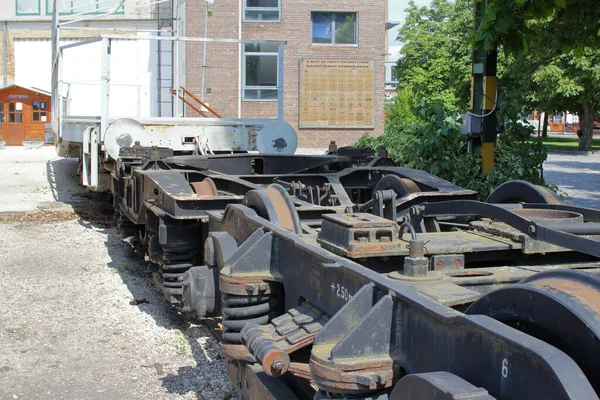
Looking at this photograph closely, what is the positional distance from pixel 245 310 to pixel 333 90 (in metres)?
26.4

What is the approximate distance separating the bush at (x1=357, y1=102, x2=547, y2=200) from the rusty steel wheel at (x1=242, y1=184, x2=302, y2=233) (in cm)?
473

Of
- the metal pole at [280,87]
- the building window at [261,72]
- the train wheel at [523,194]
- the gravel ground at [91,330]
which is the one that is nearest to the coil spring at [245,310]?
the gravel ground at [91,330]

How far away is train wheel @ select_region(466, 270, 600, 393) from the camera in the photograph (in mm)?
2062

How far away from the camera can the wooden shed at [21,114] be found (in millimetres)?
35094

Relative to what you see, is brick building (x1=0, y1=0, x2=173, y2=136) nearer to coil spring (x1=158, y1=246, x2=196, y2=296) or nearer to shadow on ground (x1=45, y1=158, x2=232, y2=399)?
shadow on ground (x1=45, y1=158, x2=232, y2=399)

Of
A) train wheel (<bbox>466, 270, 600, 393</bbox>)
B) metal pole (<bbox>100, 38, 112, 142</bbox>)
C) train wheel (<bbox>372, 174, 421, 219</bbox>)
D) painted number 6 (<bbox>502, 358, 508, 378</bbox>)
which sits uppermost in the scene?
metal pole (<bbox>100, 38, 112, 142</bbox>)

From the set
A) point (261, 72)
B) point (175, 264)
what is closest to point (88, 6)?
point (175, 264)

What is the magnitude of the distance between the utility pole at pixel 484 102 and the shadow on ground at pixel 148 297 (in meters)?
3.94

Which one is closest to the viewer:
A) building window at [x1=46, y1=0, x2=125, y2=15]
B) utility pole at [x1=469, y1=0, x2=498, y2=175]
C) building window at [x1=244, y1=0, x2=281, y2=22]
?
utility pole at [x1=469, y1=0, x2=498, y2=175]

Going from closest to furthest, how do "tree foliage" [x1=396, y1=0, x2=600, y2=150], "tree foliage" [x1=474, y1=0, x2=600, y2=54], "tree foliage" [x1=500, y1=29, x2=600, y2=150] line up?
"tree foliage" [x1=474, y1=0, x2=600, y2=54]
"tree foliage" [x1=500, y1=29, x2=600, y2=150]
"tree foliage" [x1=396, y1=0, x2=600, y2=150]

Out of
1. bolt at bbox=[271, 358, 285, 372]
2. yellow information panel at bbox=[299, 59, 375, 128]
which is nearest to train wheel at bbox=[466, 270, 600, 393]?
bolt at bbox=[271, 358, 285, 372]

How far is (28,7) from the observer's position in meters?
33.2

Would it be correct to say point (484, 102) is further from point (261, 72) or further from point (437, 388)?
point (261, 72)

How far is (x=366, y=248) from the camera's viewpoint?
3279 millimetres
